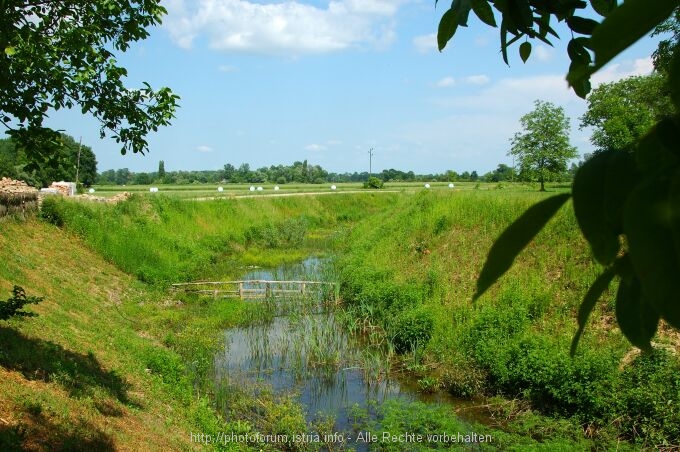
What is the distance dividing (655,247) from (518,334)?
11.1m

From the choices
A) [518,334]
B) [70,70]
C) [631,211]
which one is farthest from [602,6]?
[518,334]

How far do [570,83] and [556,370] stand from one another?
952cm

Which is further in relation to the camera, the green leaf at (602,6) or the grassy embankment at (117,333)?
the grassy embankment at (117,333)

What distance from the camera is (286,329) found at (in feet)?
47.8

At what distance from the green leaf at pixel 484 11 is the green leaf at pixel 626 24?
2.91 ft

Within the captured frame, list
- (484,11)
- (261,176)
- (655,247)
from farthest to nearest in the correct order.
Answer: (261,176) → (484,11) → (655,247)

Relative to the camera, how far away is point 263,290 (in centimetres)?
1747

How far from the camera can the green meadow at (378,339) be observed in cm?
684

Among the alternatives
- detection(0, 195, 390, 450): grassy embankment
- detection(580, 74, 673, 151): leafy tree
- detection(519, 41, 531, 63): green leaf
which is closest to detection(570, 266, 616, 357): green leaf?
detection(519, 41, 531, 63): green leaf

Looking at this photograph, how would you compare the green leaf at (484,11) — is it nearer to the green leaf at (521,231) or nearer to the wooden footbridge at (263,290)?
the green leaf at (521,231)

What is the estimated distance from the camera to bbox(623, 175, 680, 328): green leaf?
1.42 feet

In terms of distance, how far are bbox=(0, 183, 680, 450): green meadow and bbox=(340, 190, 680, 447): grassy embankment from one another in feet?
0.12

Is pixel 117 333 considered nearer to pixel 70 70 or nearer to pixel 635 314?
pixel 70 70

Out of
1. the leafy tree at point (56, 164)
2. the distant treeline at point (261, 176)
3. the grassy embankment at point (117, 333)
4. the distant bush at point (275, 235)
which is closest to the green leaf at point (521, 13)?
the leafy tree at point (56, 164)
